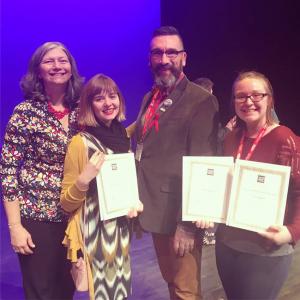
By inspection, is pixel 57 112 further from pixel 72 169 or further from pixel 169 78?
pixel 169 78

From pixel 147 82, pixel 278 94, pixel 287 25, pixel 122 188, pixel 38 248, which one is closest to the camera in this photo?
pixel 122 188

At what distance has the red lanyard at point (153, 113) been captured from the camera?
1791 millimetres

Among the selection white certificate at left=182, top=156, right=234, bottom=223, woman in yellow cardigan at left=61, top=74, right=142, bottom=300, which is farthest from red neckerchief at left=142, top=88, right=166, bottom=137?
white certificate at left=182, top=156, right=234, bottom=223

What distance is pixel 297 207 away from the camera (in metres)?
1.45

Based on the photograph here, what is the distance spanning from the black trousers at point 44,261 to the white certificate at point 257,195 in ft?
2.58

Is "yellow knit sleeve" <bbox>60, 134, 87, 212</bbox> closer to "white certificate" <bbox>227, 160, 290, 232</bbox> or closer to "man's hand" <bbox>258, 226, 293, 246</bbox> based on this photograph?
"white certificate" <bbox>227, 160, 290, 232</bbox>

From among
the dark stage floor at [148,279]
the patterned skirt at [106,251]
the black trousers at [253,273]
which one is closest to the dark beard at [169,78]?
the patterned skirt at [106,251]

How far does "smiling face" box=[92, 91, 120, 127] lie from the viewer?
1.67m

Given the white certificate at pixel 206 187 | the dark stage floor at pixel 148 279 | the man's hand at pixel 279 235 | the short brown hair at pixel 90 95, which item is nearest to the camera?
the man's hand at pixel 279 235

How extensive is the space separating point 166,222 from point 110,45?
12.0 feet

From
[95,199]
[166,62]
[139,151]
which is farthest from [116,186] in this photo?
[166,62]

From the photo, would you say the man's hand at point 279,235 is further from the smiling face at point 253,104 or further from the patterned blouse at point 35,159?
the patterned blouse at point 35,159

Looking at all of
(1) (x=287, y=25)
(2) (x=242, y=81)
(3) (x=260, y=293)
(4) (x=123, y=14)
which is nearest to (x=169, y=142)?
(2) (x=242, y=81)

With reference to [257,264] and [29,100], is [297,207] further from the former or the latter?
[29,100]
